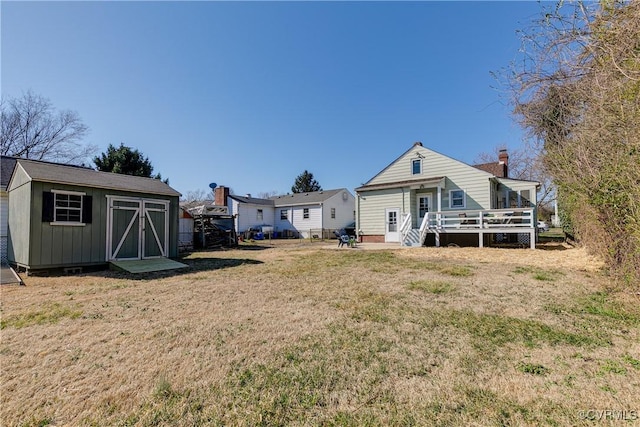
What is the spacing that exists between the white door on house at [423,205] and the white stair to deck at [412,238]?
7.49ft

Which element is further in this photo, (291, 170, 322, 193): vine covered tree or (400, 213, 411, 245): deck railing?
(291, 170, 322, 193): vine covered tree

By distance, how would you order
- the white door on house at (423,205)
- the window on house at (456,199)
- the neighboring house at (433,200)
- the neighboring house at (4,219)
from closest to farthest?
1. the neighboring house at (4,219)
2. the neighboring house at (433,200)
3. the window on house at (456,199)
4. the white door on house at (423,205)

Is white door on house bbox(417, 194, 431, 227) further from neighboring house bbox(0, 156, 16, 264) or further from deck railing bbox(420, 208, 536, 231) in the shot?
neighboring house bbox(0, 156, 16, 264)

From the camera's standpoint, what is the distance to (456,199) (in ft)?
56.1

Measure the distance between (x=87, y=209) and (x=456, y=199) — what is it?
710 inches

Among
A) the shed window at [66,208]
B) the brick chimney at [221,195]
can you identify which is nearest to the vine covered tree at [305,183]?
the brick chimney at [221,195]

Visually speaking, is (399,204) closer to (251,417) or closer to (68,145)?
(251,417)

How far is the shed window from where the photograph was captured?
27.6ft

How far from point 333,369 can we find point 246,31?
42.7 feet

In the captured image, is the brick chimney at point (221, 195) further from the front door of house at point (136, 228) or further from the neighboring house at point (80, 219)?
the front door of house at point (136, 228)

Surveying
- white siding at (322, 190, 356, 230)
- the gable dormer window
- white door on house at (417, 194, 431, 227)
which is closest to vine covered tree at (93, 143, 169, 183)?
white siding at (322, 190, 356, 230)

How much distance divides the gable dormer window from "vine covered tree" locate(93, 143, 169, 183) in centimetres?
2346

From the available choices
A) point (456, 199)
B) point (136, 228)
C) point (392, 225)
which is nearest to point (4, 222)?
point (136, 228)

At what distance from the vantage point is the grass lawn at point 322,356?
2170mm
